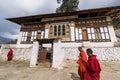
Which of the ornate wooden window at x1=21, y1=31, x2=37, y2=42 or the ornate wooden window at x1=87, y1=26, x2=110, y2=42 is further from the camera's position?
the ornate wooden window at x1=21, y1=31, x2=37, y2=42

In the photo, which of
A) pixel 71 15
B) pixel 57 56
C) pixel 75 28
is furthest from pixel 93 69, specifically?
pixel 71 15

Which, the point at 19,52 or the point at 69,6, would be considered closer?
the point at 19,52

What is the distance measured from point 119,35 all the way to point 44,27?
1447cm

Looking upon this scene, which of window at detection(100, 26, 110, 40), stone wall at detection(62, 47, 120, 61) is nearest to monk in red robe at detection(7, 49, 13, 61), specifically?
stone wall at detection(62, 47, 120, 61)

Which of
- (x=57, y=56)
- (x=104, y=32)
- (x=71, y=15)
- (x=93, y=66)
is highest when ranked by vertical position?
(x=71, y=15)

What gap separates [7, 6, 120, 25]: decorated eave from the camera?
15.2 m

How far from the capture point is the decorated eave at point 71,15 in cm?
1519

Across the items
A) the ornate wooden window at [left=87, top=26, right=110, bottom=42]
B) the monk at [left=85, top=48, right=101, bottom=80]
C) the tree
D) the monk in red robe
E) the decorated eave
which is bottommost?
the monk at [left=85, top=48, right=101, bottom=80]

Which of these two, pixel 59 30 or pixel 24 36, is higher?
pixel 59 30

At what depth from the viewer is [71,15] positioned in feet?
54.5

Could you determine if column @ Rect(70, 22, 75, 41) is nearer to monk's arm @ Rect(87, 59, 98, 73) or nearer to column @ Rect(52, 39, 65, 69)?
column @ Rect(52, 39, 65, 69)

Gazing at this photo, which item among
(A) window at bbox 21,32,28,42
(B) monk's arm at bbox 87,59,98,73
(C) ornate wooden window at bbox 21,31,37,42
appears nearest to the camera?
(B) monk's arm at bbox 87,59,98,73

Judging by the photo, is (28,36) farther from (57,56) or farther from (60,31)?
(57,56)

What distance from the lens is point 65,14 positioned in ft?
54.1
